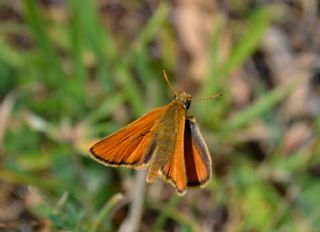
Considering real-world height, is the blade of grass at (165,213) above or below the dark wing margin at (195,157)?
above

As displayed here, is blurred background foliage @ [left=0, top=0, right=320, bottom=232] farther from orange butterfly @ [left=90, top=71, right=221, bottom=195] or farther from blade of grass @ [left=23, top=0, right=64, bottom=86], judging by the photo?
orange butterfly @ [left=90, top=71, right=221, bottom=195]

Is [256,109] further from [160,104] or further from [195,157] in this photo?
[195,157]

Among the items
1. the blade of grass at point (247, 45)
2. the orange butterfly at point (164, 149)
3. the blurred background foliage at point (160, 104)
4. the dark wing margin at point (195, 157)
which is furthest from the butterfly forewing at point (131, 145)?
the blade of grass at point (247, 45)

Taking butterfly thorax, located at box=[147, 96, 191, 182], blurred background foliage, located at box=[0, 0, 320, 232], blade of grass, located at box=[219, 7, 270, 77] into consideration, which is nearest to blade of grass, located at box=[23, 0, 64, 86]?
blurred background foliage, located at box=[0, 0, 320, 232]

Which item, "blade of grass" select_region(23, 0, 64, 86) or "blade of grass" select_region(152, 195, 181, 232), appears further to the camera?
Answer: "blade of grass" select_region(23, 0, 64, 86)

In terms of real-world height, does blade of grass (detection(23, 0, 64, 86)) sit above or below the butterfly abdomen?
above

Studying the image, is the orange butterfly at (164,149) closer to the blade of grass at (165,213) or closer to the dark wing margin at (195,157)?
the dark wing margin at (195,157)

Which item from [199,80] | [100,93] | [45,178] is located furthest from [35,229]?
[199,80]

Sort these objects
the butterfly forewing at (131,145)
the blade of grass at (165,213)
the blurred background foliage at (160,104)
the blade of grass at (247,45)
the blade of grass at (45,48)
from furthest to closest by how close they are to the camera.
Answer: the blade of grass at (247,45)
the blade of grass at (45,48)
the blurred background foliage at (160,104)
the blade of grass at (165,213)
the butterfly forewing at (131,145)

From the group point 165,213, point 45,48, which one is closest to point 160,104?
point 45,48
